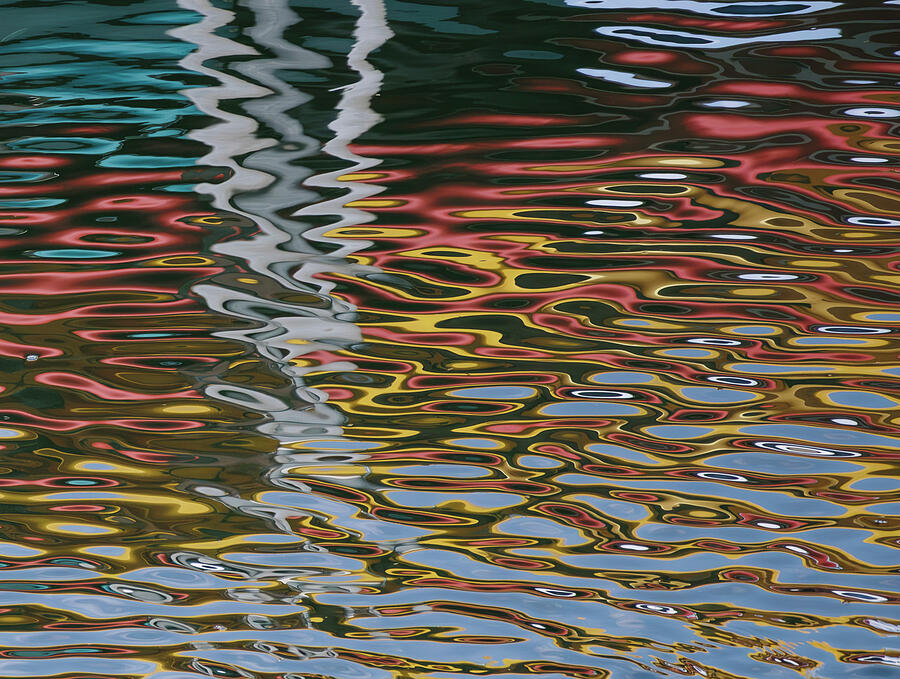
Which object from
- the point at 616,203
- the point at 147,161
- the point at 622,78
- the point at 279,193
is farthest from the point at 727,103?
the point at 147,161

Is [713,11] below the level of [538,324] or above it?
above

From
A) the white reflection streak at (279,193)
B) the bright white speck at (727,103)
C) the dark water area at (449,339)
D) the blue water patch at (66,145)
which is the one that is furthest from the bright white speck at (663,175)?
the blue water patch at (66,145)

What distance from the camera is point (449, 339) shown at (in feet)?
5.98

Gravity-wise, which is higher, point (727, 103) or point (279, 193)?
point (727, 103)

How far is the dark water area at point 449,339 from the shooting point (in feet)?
4.43

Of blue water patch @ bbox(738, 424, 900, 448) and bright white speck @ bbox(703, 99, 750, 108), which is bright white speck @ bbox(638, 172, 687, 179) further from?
blue water patch @ bbox(738, 424, 900, 448)

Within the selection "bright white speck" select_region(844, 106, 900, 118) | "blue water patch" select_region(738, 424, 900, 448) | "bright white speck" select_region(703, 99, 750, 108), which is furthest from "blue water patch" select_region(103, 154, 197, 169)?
"bright white speck" select_region(844, 106, 900, 118)

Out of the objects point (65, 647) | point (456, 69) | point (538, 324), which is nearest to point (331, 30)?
point (456, 69)

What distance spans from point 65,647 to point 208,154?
1.25 metres

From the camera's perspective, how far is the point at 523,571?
141cm

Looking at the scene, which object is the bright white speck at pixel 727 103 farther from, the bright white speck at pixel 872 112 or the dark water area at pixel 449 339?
the bright white speck at pixel 872 112

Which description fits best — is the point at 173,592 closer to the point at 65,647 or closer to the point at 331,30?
the point at 65,647

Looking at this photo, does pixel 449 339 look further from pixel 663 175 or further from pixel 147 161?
pixel 147 161

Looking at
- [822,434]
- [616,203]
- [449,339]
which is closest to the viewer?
[822,434]
